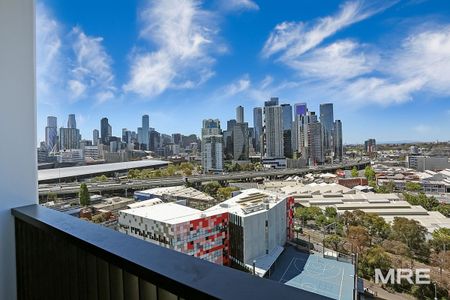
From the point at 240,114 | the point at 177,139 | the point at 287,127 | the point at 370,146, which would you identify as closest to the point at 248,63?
the point at 240,114

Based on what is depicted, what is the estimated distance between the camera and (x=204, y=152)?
3.06 metres

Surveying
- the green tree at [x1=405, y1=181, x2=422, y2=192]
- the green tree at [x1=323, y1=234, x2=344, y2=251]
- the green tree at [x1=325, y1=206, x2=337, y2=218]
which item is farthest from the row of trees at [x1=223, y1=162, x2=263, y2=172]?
the green tree at [x1=405, y1=181, x2=422, y2=192]

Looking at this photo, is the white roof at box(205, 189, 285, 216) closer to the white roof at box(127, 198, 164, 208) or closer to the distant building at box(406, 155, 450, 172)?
the white roof at box(127, 198, 164, 208)

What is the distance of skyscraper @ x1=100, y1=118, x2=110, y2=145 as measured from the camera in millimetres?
2725

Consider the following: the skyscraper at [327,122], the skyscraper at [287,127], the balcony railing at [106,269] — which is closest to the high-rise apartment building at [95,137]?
the balcony railing at [106,269]

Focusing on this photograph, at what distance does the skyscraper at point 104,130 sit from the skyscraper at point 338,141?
97.4 inches

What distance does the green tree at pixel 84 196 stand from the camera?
2.04m

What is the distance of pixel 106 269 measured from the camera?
→ 0.59 meters

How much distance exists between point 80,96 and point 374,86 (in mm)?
3083

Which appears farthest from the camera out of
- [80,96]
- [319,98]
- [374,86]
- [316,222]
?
[316,222]

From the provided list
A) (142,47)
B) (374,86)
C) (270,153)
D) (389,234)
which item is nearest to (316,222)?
(389,234)

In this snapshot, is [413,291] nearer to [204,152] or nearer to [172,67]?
[204,152]

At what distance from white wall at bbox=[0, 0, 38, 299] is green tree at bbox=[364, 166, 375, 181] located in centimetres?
367

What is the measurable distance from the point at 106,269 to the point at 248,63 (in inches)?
118
